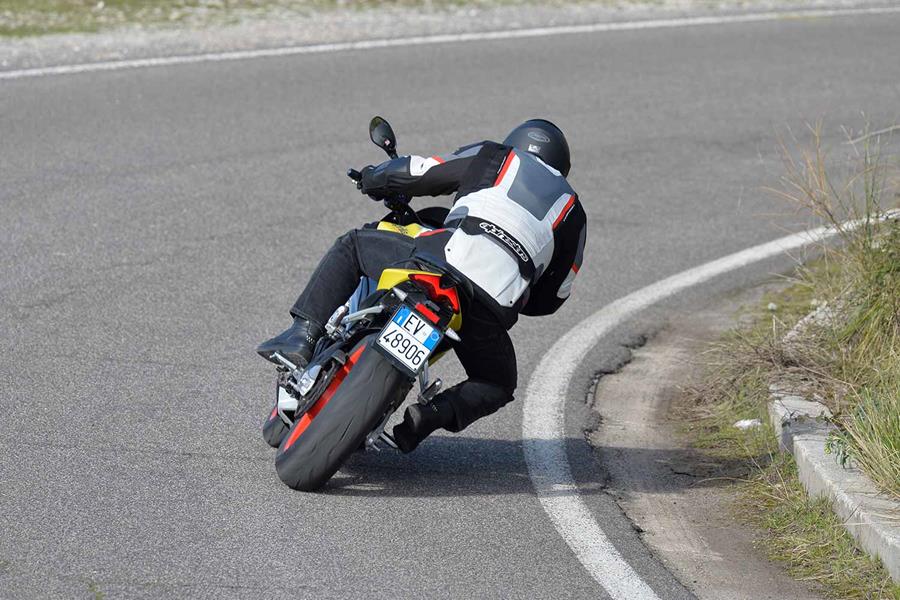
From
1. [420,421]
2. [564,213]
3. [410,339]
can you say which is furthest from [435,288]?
[564,213]

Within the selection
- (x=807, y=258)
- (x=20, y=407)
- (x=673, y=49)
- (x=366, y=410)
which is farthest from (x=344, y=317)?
(x=673, y=49)

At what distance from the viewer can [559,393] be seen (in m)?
6.89

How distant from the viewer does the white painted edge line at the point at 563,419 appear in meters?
5.03

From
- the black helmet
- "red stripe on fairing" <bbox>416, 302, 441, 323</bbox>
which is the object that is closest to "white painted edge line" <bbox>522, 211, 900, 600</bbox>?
"red stripe on fairing" <bbox>416, 302, 441, 323</bbox>

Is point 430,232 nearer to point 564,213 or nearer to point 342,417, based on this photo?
point 564,213

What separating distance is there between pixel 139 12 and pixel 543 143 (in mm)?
8419

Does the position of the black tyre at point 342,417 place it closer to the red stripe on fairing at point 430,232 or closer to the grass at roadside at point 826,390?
the red stripe on fairing at point 430,232

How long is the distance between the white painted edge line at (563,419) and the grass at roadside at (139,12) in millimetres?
6006

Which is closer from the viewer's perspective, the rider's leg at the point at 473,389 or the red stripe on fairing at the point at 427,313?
the red stripe on fairing at the point at 427,313

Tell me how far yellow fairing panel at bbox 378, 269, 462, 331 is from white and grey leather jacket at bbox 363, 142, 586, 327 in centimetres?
14

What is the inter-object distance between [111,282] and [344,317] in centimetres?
268

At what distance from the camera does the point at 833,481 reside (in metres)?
5.34

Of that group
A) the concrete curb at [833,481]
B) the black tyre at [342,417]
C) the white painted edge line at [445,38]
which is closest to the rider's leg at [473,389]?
the black tyre at [342,417]

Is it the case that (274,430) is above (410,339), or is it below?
below
